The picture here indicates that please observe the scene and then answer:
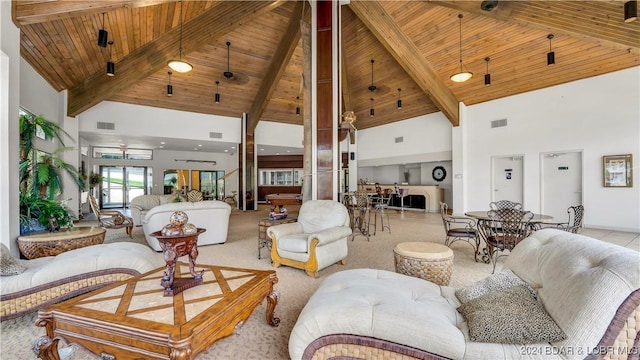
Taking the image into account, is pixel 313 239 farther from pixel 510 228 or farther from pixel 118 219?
pixel 118 219

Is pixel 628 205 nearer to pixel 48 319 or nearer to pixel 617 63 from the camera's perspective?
pixel 617 63

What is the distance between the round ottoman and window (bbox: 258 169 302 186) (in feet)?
39.0

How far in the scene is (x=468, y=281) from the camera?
129 inches

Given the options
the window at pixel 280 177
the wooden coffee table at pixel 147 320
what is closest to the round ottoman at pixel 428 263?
the wooden coffee table at pixel 147 320

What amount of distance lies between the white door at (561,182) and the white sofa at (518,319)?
703 cm

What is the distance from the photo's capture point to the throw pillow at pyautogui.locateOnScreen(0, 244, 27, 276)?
7.33 ft

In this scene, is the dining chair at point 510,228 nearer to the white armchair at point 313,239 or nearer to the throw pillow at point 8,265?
the white armchair at point 313,239

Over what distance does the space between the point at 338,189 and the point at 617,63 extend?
6838 millimetres

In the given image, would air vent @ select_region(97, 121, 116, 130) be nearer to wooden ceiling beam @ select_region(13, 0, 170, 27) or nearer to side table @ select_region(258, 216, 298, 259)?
wooden ceiling beam @ select_region(13, 0, 170, 27)

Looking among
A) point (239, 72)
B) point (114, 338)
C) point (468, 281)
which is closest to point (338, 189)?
point (468, 281)

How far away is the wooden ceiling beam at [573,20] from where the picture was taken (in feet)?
15.6

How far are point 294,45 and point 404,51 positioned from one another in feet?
10.1

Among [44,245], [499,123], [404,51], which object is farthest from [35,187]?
[499,123]

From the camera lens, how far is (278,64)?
27.5 ft
